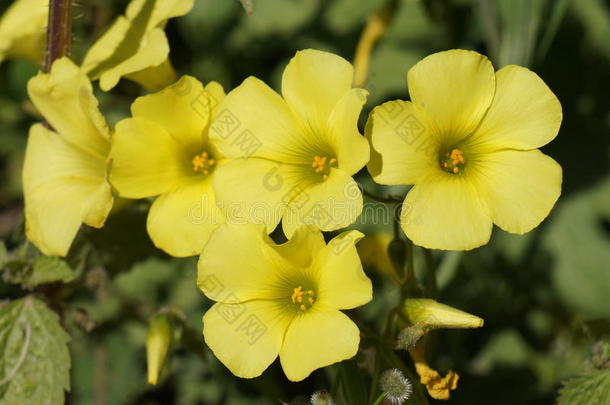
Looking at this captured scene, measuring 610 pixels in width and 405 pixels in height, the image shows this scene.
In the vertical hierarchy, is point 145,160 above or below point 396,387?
above

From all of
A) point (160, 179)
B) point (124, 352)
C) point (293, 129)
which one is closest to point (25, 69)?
point (124, 352)

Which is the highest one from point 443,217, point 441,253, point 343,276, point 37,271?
point 443,217

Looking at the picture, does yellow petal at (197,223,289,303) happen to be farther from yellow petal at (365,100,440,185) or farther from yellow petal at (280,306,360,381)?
yellow petal at (365,100,440,185)

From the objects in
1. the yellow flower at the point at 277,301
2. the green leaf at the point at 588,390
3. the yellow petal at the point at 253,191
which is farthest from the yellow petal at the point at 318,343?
the green leaf at the point at 588,390

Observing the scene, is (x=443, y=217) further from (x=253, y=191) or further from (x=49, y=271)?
(x=49, y=271)

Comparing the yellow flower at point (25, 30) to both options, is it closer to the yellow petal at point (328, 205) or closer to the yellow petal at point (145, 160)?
the yellow petal at point (145, 160)

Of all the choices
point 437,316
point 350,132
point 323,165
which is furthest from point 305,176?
point 437,316

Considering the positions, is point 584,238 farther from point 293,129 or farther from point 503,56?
point 293,129
